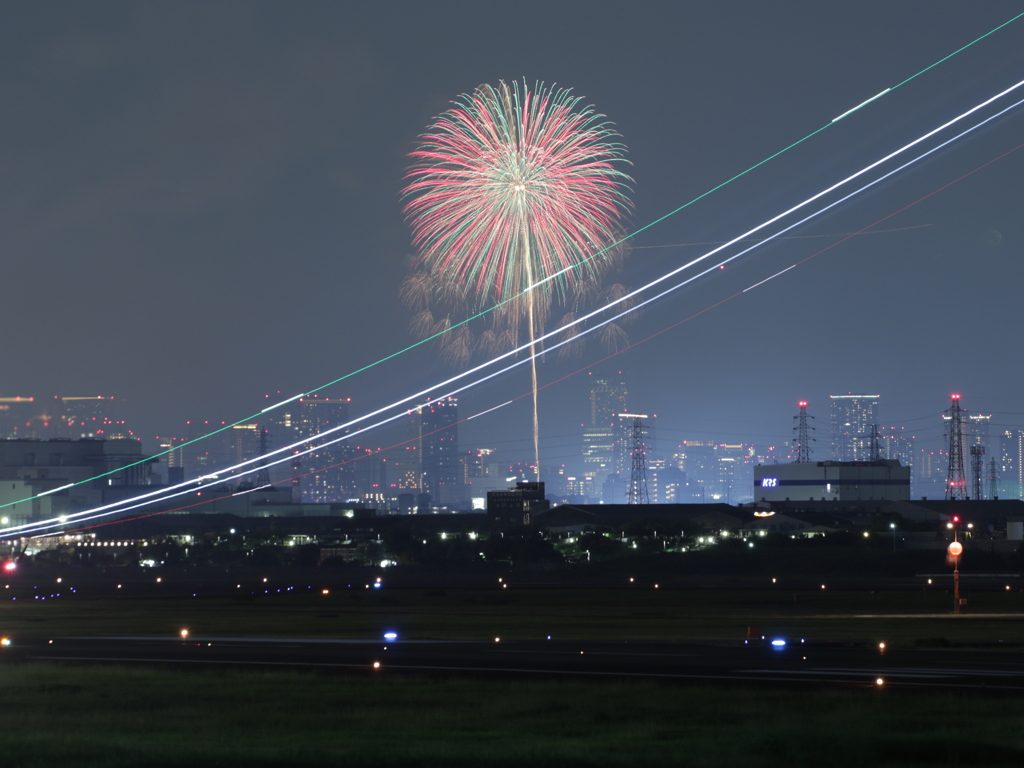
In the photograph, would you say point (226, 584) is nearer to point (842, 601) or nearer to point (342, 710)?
point (842, 601)

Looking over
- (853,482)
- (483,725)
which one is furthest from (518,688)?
(853,482)

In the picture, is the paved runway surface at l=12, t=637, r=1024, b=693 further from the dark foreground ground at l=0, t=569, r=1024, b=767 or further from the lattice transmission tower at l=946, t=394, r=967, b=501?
the lattice transmission tower at l=946, t=394, r=967, b=501

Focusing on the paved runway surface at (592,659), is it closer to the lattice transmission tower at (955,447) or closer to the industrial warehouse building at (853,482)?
the lattice transmission tower at (955,447)

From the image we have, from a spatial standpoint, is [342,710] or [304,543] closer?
[342,710]

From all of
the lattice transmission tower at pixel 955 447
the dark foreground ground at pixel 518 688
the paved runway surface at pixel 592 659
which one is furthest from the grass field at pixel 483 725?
the lattice transmission tower at pixel 955 447

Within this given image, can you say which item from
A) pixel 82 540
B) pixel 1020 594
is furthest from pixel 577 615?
pixel 82 540

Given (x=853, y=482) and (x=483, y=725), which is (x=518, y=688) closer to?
(x=483, y=725)

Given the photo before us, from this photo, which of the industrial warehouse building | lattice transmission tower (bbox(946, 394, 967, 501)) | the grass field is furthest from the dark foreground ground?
the industrial warehouse building
